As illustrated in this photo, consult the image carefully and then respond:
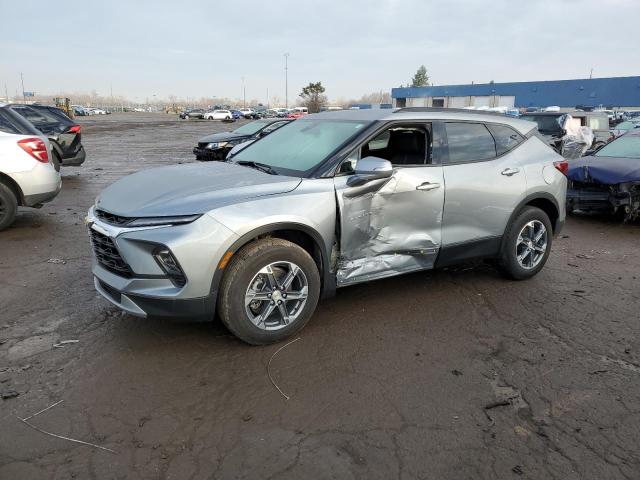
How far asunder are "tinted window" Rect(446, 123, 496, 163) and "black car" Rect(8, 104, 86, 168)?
31.5ft

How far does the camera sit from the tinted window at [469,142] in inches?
178

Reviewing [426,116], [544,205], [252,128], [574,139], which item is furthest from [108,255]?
[574,139]

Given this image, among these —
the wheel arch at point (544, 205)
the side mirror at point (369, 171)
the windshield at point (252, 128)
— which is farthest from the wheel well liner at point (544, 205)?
the windshield at point (252, 128)

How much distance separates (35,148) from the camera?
21.8 feet

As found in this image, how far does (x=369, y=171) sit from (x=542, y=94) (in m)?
61.0

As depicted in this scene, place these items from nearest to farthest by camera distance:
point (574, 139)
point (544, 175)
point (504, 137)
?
point (504, 137)
point (544, 175)
point (574, 139)

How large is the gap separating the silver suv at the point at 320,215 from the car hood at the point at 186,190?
14 millimetres

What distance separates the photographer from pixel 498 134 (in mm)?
4887

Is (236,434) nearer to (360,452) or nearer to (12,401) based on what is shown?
(360,452)

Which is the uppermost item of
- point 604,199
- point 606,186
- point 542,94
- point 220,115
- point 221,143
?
point 542,94

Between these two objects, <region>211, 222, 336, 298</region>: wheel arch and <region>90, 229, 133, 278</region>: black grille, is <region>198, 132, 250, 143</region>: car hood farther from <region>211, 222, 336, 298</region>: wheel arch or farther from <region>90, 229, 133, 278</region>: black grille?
<region>211, 222, 336, 298</region>: wheel arch

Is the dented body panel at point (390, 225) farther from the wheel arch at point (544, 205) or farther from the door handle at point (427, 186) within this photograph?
the wheel arch at point (544, 205)

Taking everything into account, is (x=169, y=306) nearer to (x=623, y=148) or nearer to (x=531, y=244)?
(x=531, y=244)

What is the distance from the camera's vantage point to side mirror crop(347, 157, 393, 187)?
3682mm
